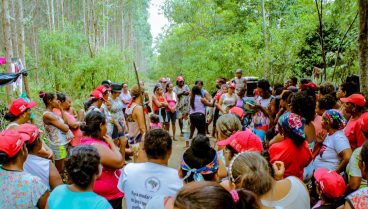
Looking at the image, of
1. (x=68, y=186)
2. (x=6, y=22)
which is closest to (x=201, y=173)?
(x=68, y=186)

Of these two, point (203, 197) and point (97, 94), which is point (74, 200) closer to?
point (203, 197)

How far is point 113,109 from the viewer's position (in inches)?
302

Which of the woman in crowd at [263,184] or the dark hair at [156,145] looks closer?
the woman in crowd at [263,184]

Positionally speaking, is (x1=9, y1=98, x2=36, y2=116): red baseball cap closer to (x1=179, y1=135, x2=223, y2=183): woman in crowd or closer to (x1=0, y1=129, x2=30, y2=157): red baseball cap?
(x1=0, y1=129, x2=30, y2=157): red baseball cap

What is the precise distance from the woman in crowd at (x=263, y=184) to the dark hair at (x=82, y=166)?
102 cm

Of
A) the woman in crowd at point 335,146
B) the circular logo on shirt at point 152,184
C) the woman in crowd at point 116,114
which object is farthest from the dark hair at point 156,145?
the woman in crowd at point 116,114

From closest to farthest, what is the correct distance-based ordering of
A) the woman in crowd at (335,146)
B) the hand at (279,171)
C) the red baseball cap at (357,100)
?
the hand at (279,171) < the woman in crowd at (335,146) < the red baseball cap at (357,100)

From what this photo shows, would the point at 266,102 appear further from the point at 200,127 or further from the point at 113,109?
the point at 113,109

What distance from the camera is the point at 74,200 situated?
237cm

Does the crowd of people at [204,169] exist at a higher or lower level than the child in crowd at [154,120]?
higher

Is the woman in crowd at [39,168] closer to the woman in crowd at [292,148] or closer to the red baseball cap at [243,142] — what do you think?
the red baseball cap at [243,142]

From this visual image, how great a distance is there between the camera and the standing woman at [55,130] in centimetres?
525

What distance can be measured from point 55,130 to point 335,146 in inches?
161

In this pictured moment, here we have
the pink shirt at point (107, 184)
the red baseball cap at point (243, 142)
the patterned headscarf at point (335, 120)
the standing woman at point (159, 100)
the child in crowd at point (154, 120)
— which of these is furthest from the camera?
the standing woman at point (159, 100)
